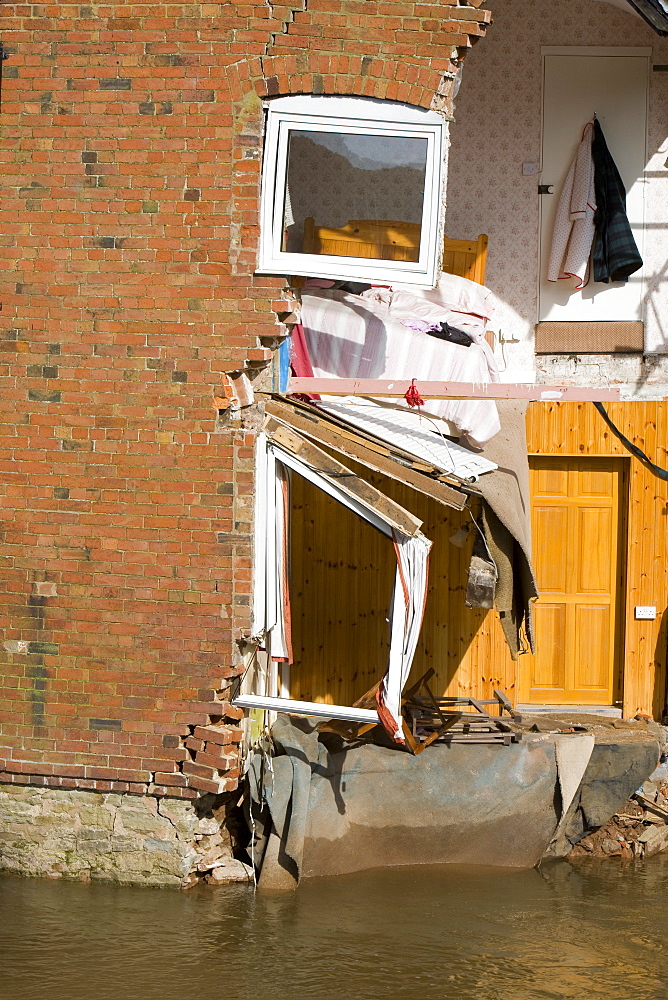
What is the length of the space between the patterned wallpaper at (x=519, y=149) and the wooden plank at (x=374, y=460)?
302 centimetres

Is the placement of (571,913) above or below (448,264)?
below

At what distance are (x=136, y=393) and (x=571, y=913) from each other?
4.66 m

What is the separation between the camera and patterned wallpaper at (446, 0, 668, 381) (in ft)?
30.1

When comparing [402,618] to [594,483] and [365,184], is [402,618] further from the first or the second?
[594,483]

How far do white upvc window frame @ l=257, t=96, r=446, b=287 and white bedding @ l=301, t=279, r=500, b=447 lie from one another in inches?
35.9

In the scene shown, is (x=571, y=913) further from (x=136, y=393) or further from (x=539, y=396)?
(x=136, y=393)

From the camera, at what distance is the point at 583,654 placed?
30.6 ft

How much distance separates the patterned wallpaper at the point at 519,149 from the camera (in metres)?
9.17

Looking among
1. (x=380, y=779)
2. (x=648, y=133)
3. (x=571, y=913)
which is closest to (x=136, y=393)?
(x=380, y=779)

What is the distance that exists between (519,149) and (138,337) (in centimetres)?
454

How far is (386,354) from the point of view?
7594 mm

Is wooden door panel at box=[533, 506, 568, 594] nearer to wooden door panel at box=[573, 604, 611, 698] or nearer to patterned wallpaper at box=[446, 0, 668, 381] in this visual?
wooden door panel at box=[573, 604, 611, 698]

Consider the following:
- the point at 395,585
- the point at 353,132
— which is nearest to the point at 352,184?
the point at 353,132

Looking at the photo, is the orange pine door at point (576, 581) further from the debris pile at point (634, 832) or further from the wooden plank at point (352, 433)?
the wooden plank at point (352, 433)
